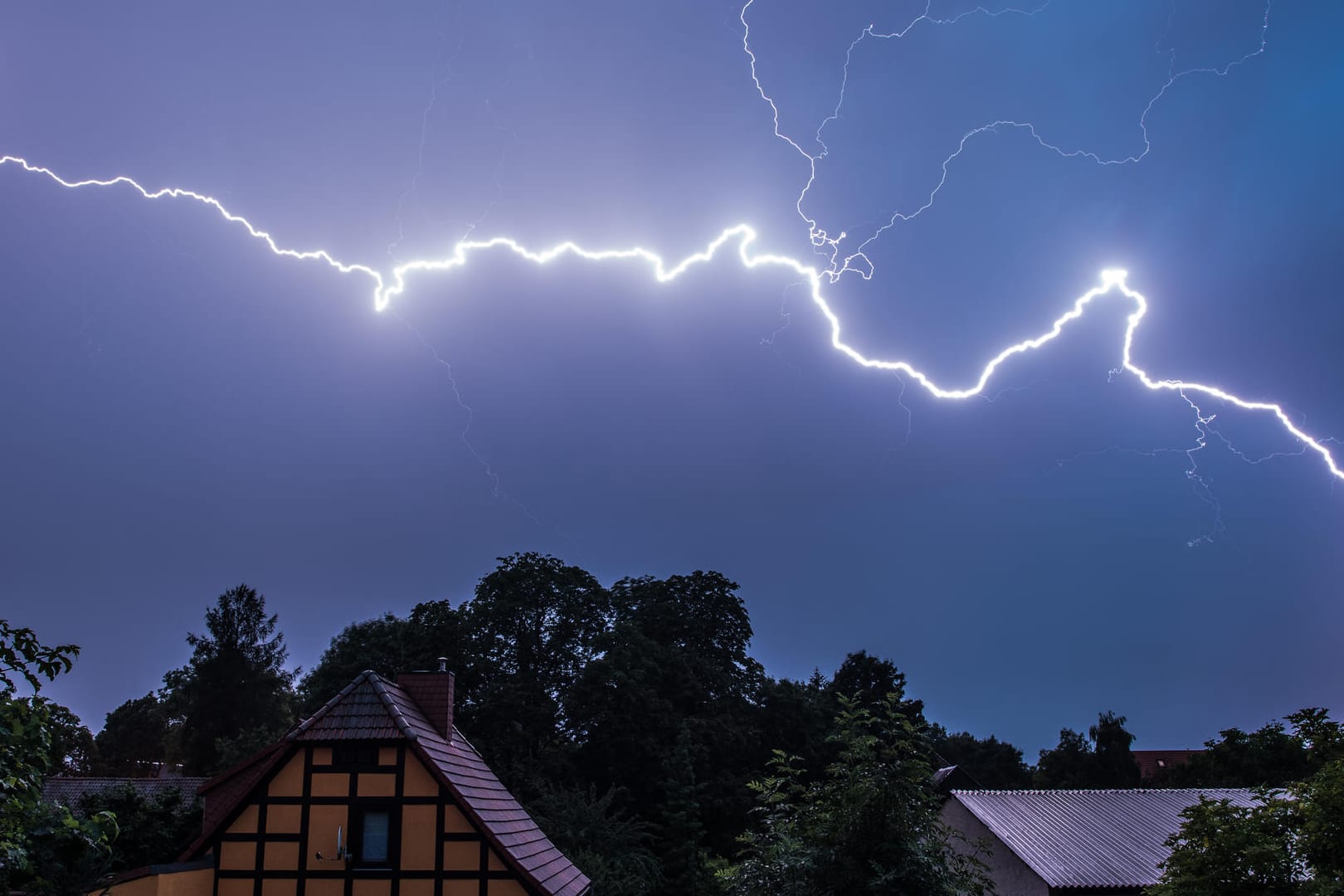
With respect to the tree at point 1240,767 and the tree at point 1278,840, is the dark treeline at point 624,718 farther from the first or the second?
the tree at point 1278,840

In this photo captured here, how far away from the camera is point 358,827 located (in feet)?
44.8

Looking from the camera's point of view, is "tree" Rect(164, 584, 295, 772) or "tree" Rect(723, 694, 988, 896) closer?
"tree" Rect(723, 694, 988, 896)

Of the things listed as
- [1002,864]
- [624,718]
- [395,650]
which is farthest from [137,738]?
[1002,864]

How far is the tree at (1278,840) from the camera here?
705cm

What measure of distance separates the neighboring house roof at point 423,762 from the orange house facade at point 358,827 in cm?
3

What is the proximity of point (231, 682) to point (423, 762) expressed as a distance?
35.3m

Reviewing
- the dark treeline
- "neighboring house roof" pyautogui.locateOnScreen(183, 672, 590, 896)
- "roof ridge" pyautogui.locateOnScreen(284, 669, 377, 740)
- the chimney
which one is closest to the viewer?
"neighboring house roof" pyautogui.locateOnScreen(183, 672, 590, 896)

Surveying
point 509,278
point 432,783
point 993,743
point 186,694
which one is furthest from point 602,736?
point 993,743

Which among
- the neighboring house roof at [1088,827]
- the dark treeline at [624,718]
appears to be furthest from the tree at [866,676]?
the neighboring house roof at [1088,827]

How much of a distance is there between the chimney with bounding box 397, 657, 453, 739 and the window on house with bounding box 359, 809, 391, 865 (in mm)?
2043

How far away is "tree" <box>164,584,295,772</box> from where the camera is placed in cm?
4238

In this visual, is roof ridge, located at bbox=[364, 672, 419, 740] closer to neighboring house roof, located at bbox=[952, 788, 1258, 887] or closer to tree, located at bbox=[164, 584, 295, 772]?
neighboring house roof, located at bbox=[952, 788, 1258, 887]

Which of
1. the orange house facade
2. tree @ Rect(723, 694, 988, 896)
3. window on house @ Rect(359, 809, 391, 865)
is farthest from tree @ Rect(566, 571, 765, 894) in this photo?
tree @ Rect(723, 694, 988, 896)

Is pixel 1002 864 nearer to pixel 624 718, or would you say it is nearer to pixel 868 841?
pixel 868 841
